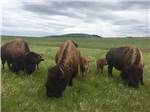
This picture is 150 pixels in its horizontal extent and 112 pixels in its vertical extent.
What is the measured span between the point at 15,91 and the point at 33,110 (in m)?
2.70

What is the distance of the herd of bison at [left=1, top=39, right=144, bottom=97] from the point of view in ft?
50.5

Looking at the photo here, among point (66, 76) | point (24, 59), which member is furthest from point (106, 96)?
point (24, 59)

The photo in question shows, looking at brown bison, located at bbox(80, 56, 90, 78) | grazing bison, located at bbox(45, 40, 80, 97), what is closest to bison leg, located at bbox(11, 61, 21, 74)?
brown bison, located at bbox(80, 56, 90, 78)

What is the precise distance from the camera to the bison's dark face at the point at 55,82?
15.2 m

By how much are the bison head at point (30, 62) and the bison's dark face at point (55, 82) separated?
16.5ft

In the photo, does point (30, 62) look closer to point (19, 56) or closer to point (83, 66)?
point (19, 56)

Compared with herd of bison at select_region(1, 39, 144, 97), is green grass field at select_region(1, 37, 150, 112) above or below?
below

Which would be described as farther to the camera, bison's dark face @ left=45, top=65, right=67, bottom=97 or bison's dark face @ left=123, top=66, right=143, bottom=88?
bison's dark face @ left=123, top=66, right=143, bottom=88

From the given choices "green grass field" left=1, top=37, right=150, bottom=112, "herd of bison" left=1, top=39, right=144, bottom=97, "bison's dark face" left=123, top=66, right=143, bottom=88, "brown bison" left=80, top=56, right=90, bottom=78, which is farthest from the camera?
"brown bison" left=80, top=56, right=90, bottom=78

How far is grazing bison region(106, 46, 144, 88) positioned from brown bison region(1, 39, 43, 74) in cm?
447

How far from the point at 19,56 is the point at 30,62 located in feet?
4.88

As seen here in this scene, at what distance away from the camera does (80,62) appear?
65.1 feet

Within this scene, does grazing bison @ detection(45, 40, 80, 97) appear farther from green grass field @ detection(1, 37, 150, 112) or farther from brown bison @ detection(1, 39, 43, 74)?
brown bison @ detection(1, 39, 43, 74)

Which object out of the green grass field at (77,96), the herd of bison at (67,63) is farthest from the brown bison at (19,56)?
the green grass field at (77,96)
